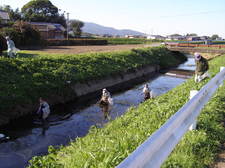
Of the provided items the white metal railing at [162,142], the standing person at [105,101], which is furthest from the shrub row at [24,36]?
the white metal railing at [162,142]

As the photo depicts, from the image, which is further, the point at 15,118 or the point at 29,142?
the point at 15,118

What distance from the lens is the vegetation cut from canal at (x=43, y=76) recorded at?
14.3 metres

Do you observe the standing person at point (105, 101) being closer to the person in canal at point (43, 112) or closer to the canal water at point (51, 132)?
the canal water at point (51, 132)

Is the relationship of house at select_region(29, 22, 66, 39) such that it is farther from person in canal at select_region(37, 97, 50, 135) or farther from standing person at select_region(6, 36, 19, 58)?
person in canal at select_region(37, 97, 50, 135)

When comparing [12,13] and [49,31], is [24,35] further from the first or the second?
[12,13]

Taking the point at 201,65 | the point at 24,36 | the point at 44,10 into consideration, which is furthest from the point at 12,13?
the point at 201,65

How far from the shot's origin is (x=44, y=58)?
2031 cm

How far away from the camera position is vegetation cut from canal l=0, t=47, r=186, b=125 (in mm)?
14320

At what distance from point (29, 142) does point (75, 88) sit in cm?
841

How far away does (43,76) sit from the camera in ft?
58.3

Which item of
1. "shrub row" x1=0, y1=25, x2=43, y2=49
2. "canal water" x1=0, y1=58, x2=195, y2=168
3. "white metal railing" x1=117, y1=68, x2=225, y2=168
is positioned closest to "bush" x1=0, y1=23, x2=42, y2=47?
"shrub row" x1=0, y1=25, x2=43, y2=49

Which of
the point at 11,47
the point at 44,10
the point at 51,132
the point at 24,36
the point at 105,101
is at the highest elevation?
the point at 44,10

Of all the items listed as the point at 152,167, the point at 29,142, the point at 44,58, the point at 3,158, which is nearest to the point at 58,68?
the point at 44,58

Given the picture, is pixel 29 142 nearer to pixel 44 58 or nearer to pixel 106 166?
pixel 106 166
